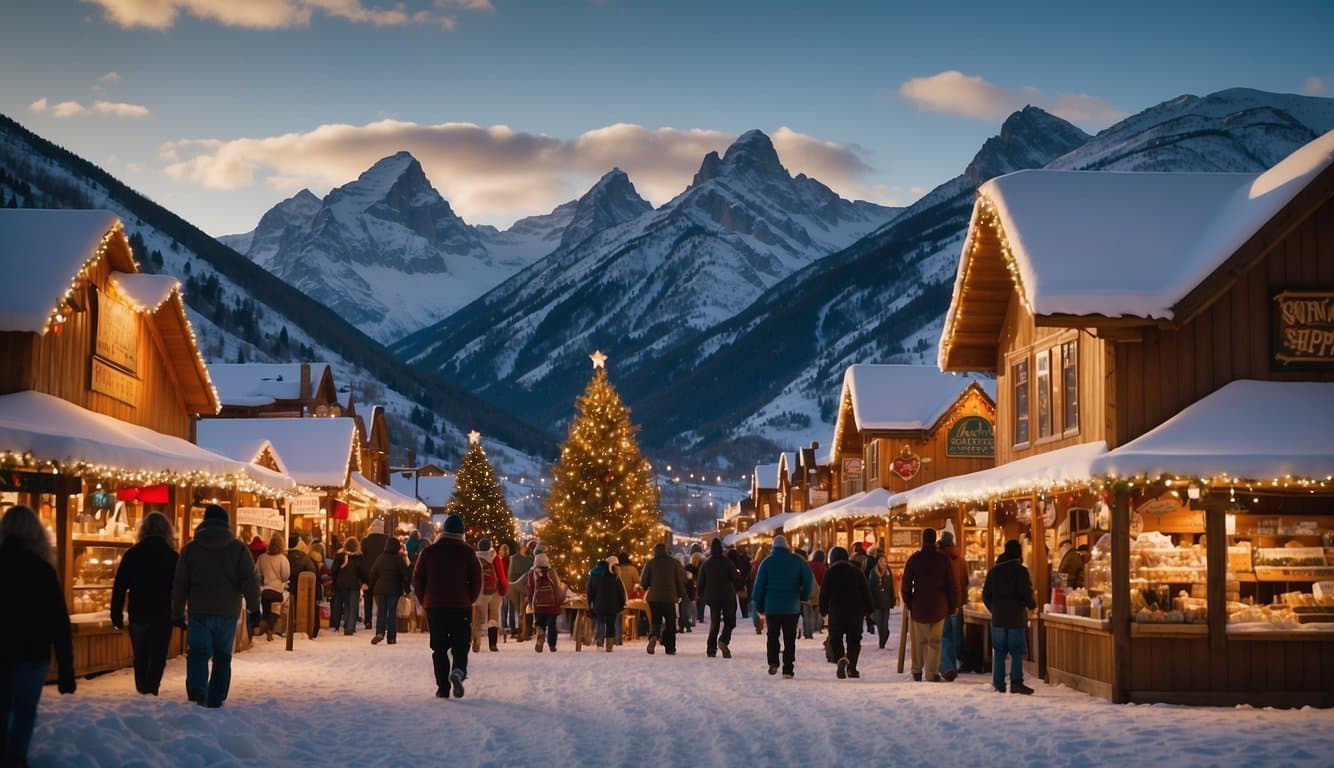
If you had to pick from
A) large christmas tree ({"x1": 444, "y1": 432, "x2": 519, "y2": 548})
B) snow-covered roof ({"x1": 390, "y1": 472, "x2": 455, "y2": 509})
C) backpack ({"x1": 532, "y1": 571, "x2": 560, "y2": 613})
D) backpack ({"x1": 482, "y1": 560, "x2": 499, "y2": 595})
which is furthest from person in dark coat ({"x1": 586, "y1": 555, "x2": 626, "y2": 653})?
snow-covered roof ({"x1": 390, "y1": 472, "x2": 455, "y2": 509})

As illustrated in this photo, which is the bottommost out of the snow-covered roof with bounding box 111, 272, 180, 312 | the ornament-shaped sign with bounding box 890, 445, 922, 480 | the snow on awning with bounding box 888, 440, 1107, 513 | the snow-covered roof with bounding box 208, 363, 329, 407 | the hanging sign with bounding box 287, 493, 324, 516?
the hanging sign with bounding box 287, 493, 324, 516

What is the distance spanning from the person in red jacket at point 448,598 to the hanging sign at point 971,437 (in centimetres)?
2554

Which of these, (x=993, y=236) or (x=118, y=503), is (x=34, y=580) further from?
(x=993, y=236)

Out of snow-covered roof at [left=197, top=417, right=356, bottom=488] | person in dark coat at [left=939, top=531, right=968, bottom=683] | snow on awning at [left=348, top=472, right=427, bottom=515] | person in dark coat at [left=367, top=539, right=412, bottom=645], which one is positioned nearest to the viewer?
person in dark coat at [left=939, top=531, right=968, bottom=683]

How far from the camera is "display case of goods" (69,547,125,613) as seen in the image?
17578 mm

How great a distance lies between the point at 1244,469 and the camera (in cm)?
1580

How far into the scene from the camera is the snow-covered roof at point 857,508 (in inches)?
1456

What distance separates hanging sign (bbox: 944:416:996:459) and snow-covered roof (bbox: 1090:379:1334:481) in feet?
70.8

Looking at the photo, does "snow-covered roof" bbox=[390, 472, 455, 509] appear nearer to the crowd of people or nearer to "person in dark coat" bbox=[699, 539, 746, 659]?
the crowd of people

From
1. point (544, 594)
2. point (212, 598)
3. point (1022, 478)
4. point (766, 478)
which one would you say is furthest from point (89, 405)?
point (766, 478)

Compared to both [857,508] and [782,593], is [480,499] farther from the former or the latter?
[782,593]

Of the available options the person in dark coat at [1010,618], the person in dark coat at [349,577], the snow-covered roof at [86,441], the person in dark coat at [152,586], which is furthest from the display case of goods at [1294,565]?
the person in dark coat at [349,577]

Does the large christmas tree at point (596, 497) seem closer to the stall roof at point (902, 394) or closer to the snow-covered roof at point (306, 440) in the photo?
the stall roof at point (902, 394)

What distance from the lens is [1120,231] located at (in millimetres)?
19078
